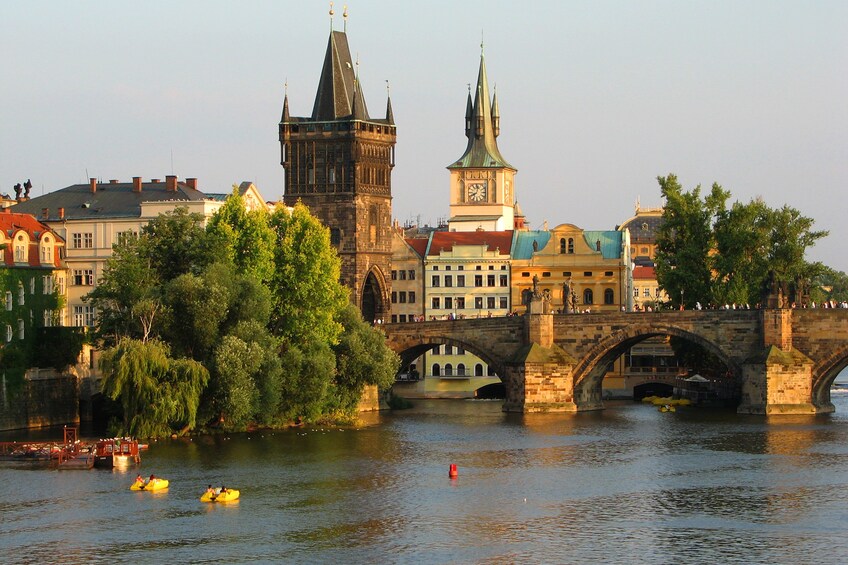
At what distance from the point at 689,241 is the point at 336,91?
95.3 ft

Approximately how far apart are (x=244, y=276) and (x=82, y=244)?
→ 20.3 meters

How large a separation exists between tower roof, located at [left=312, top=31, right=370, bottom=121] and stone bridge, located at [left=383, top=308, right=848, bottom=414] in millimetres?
22612

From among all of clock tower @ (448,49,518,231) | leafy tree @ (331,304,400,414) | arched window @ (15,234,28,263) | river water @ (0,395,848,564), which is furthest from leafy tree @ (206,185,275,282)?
clock tower @ (448,49,518,231)

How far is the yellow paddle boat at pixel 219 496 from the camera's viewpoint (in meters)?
74.4

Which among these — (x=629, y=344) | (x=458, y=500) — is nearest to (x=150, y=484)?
(x=458, y=500)

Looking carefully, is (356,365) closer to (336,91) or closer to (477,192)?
(336,91)

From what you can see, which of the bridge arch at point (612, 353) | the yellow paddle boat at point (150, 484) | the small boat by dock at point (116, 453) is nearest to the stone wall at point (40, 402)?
the small boat by dock at point (116, 453)

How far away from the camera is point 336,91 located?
447ft

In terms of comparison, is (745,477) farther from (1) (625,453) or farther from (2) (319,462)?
(2) (319,462)

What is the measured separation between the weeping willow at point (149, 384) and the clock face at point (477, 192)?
250 ft

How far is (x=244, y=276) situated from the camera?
99.9 meters

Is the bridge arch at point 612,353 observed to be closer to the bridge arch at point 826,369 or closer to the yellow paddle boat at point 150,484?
the bridge arch at point 826,369

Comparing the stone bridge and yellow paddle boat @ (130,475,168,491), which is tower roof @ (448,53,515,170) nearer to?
the stone bridge

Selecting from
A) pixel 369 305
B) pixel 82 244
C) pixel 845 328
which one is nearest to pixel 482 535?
pixel 845 328
